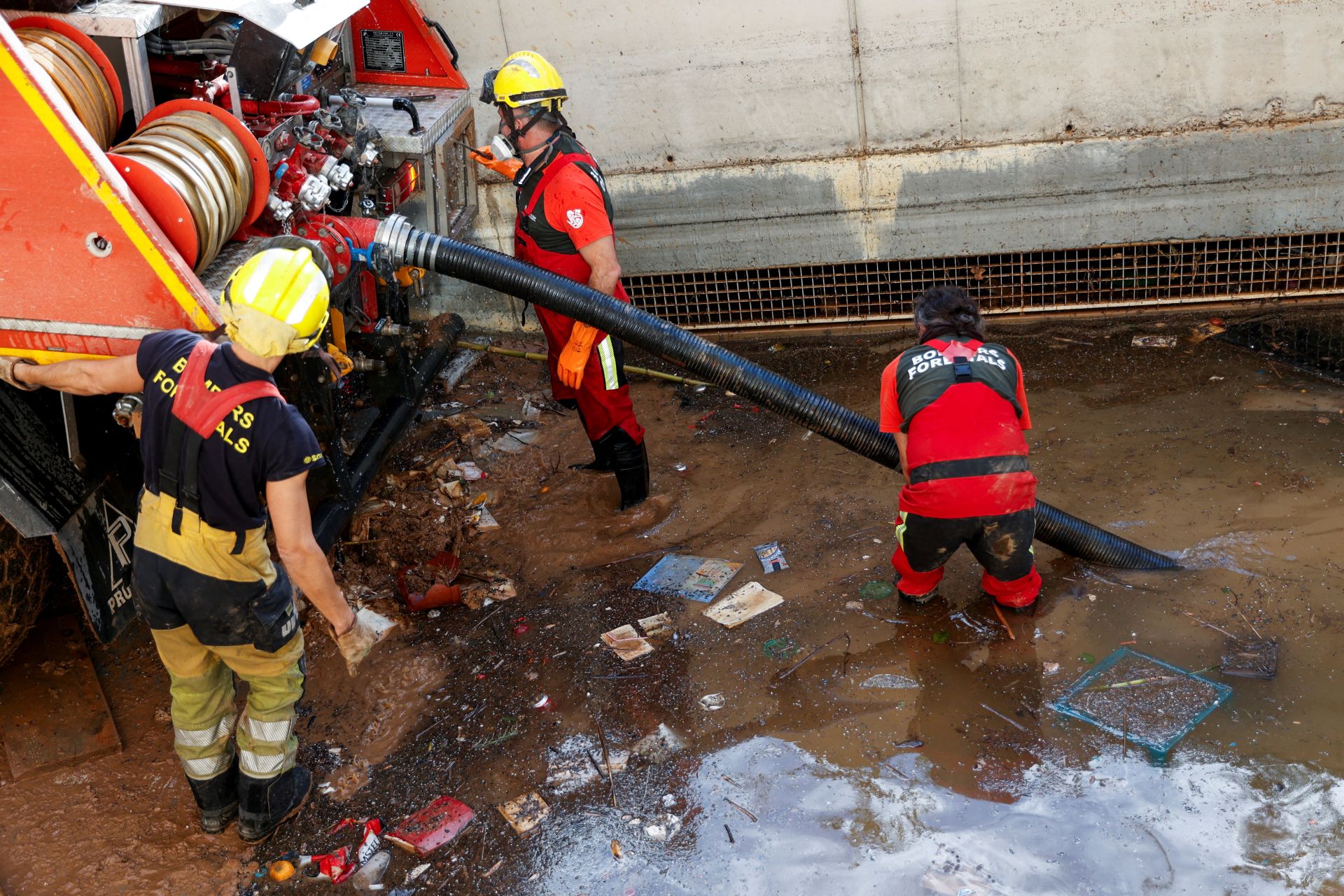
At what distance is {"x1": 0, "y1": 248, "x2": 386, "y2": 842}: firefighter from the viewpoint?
2906 millimetres

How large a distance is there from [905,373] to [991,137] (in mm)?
2480

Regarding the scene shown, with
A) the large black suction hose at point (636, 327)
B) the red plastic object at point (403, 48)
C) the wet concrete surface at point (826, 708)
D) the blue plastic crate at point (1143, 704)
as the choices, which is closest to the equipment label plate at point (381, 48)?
the red plastic object at point (403, 48)

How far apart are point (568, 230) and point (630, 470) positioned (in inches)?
40.8

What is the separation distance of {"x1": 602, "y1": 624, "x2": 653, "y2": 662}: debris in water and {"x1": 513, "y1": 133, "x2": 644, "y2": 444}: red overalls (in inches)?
39.6

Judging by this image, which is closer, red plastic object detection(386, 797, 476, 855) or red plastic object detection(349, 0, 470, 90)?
red plastic object detection(386, 797, 476, 855)

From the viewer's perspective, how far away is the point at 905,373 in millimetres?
3654

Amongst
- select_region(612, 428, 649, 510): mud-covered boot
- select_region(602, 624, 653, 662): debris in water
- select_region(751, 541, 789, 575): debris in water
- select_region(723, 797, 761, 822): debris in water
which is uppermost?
select_region(612, 428, 649, 510): mud-covered boot

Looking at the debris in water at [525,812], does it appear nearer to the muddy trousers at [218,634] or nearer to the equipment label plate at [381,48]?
the muddy trousers at [218,634]

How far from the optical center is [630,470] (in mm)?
4801

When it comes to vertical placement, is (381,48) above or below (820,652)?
above

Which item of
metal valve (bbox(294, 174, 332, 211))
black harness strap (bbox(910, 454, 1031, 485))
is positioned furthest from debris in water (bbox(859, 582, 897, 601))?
metal valve (bbox(294, 174, 332, 211))

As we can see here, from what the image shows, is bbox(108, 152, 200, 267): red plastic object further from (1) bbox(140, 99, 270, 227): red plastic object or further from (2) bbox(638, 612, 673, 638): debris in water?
(2) bbox(638, 612, 673, 638): debris in water

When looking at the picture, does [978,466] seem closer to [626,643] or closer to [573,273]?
[626,643]

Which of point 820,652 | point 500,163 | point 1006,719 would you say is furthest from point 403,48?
point 1006,719
